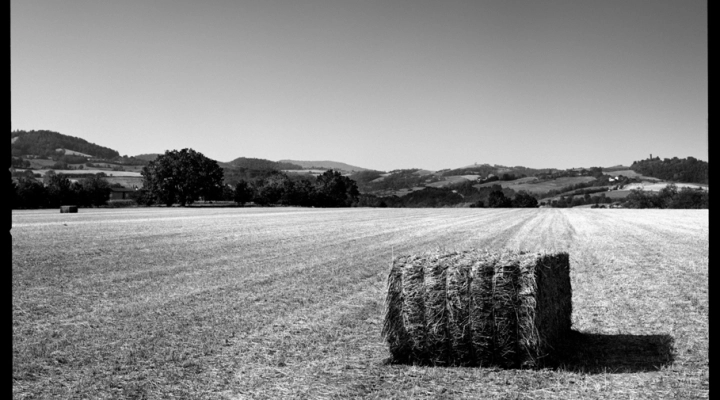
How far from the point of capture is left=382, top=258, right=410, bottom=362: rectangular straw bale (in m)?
7.51

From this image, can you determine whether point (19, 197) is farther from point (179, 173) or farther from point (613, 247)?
point (613, 247)

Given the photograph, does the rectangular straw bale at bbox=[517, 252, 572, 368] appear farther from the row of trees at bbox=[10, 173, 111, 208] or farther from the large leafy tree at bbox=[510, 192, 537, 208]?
the large leafy tree at bbox=[510, 192, 537, 208]

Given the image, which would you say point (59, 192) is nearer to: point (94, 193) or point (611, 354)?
point (94, 193)

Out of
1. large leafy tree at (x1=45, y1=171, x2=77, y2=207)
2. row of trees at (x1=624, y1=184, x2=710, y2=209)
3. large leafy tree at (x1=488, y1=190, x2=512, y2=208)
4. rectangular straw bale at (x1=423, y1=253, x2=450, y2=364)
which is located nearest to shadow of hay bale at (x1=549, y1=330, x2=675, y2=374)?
rectangular straw bale at (x1=423, y1=253, x2=450, y2=364)

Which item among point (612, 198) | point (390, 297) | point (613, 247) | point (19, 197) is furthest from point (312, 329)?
point (612, 198)

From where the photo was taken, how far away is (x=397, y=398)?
6.29 metres

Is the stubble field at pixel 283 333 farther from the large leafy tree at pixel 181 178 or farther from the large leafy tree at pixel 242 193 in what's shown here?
the large leafy tree at pixel 242 193

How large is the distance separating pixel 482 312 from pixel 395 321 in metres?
1.11

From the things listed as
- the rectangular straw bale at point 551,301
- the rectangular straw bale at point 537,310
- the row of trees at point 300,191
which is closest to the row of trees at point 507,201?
the row of trees at point 300,191

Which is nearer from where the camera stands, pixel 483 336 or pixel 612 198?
pixel 483 336

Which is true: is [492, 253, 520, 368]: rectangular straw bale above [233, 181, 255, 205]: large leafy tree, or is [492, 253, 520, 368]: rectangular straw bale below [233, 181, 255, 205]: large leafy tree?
below

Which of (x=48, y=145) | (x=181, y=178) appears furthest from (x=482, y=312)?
(x=48, y=145)

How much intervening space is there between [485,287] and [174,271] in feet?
37.8

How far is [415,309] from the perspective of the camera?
7.41m
